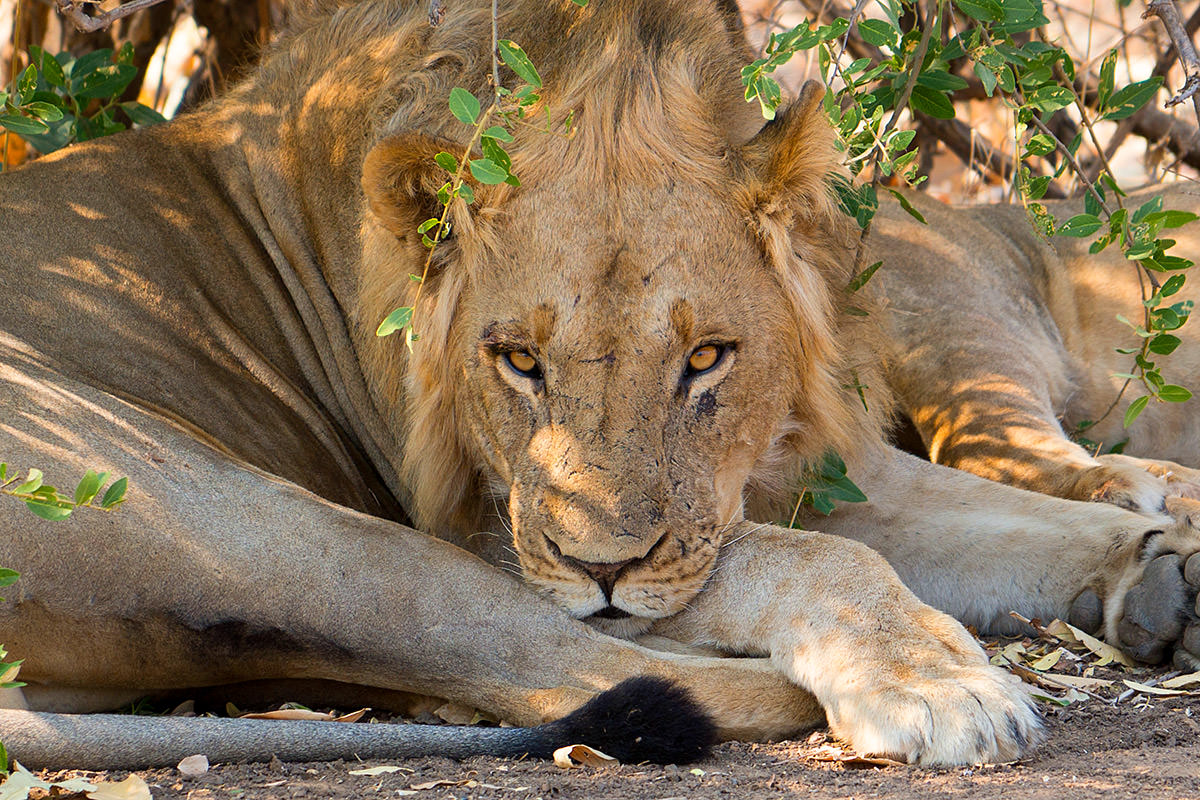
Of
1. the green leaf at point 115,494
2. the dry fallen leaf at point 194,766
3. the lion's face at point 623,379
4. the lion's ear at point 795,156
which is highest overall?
the lion's ear at point 795,156

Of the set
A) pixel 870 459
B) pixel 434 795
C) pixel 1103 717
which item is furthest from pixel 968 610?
pixel 434 795

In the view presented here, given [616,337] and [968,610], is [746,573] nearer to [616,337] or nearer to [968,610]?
[616,337]

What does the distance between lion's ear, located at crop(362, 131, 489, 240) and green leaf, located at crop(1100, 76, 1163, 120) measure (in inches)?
62.9

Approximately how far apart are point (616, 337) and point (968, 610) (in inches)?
52.7

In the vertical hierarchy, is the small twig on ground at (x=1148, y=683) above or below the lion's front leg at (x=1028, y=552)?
below

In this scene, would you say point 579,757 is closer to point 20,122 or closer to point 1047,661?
point 1047,661

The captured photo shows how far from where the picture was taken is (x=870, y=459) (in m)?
3.56

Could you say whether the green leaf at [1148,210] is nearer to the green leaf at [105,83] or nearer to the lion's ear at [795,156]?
the lion's ear at [795,156]

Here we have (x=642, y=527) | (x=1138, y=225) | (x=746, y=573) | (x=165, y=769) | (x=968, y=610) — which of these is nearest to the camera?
(x=165, y=769)

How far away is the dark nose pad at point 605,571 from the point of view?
2564 millimetres

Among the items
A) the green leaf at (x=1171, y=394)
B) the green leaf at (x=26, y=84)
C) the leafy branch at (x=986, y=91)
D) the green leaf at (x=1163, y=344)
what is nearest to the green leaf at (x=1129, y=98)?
the leafy branch at (x=986, y=91)

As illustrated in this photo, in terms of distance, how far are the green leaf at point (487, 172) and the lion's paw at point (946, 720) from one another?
3.68 feet

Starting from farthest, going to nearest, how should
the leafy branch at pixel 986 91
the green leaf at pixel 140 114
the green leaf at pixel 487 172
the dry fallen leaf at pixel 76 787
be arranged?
the green leaf at pixel 140 114 < the leafy branch at pixel 986 91 < the green leaf at pixel 487 172 < the dry fallen leaf at pixel 76 787

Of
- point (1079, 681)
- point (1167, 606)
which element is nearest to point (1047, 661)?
point (1079, 681)
